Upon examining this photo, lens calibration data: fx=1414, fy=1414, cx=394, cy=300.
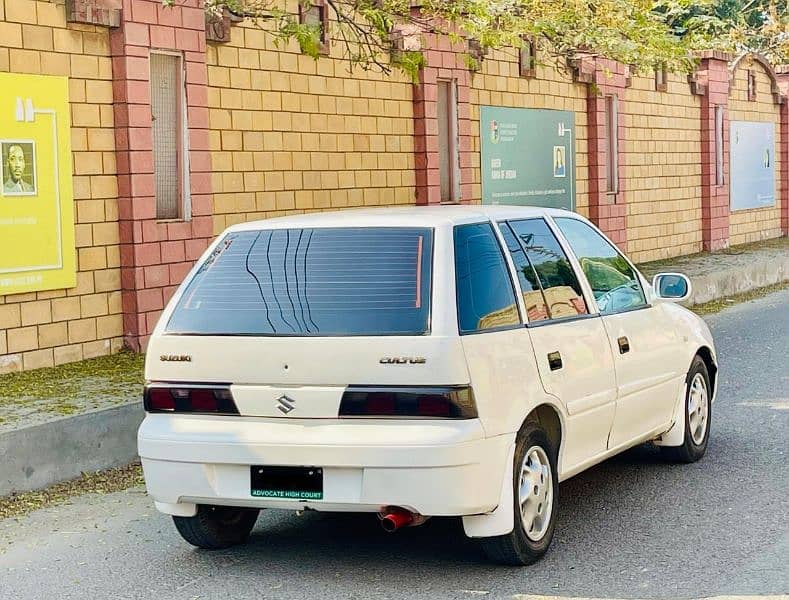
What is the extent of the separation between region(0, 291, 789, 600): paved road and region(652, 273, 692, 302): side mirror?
3.47 ft

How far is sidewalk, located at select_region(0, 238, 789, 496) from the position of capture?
27.7 ft

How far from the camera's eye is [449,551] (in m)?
6.79

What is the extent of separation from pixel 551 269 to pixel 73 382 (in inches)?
193

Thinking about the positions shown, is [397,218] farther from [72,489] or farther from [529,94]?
[529,94]

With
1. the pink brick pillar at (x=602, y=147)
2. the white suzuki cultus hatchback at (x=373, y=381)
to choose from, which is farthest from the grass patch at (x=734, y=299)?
the white suzuki cultus hatchback at (x=373, y=381)

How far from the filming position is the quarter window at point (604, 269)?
301 inches

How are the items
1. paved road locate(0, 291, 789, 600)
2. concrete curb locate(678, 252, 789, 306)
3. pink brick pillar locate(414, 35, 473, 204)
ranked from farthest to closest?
concrete curb locate(678, 252, 789, 306), pink brick pillar locate(414, 35, 473, 204), paved road locate(0, 291, 789, 600)

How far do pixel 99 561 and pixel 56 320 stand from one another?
18.1ft

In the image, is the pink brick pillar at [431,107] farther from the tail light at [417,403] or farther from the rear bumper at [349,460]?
the tail light at [417,403]

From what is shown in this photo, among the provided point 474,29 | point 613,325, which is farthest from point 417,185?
point 613,325

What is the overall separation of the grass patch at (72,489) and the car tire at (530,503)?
10.1 feet

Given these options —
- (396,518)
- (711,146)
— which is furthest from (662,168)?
(396,518)

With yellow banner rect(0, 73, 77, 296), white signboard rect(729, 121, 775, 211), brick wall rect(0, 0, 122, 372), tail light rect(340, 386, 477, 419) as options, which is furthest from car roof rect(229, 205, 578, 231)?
white signboard rect(729, 121, 775, 211)

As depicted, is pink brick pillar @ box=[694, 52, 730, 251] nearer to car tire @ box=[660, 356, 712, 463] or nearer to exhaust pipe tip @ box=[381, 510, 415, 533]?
car tire @ box=[660, 356, 712, 463]
